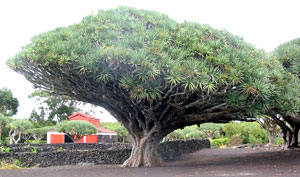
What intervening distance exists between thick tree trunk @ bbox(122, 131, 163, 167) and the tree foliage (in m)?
45.1

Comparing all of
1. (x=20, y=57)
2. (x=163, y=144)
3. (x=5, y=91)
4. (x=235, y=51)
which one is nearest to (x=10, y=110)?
(x=5, y=91)

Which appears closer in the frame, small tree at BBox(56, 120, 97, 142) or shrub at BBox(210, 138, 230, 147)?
small tree at BBox(56, 120, 97, 142)

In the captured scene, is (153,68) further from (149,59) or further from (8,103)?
(8,103)

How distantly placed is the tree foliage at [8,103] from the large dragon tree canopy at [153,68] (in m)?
44.7

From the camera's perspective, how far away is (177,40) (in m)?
10.7

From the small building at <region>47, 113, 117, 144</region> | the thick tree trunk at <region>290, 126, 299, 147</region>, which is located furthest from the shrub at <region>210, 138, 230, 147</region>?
the small building at <region>47, 113, 117, 144</region>

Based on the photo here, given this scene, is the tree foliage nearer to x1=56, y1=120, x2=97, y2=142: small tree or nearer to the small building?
the small building

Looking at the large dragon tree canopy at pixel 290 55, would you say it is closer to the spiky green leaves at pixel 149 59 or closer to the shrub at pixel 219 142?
the spiky green leaves at pixel 149 59

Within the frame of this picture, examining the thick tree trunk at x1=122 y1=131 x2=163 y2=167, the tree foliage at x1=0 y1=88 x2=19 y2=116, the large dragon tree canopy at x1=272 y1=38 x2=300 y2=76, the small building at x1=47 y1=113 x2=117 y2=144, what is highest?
the tree foliage at x1=0 y1=88 x2=19 y2=116

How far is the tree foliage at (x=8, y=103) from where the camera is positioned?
5208cm

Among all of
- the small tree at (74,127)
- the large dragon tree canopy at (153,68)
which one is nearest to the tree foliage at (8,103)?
the small tree at (74,127)

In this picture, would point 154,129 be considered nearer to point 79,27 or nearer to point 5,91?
point 79,27

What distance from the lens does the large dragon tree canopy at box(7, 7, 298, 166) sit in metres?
9.64

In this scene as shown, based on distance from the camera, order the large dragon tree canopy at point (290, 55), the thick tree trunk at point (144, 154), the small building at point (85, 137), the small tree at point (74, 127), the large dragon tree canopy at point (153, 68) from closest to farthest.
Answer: the large dragon tree canopy at point (153, 68)
the thick tree trunk at point (144, 154)
the large dragon tree canopy at point (290, 55)
the small tree at point (74, 127)
the small building at point (85, 137)
